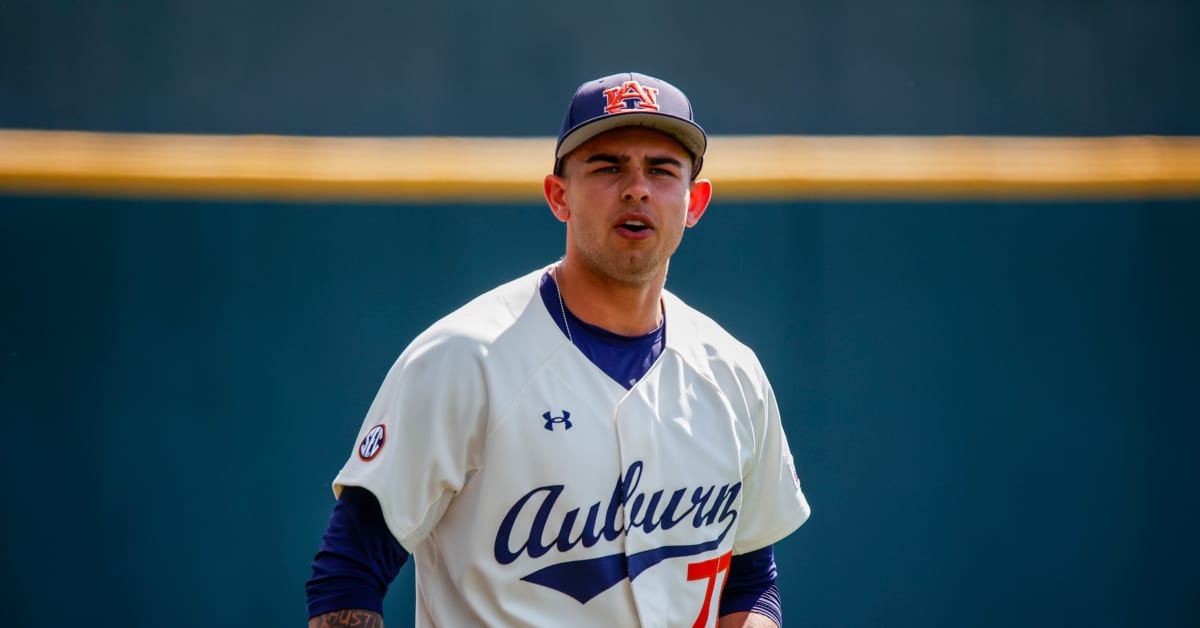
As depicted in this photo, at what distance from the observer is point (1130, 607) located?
13.1ft

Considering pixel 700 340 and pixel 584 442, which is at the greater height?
pixel 700 340

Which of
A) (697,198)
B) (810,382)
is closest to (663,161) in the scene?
(697,198)

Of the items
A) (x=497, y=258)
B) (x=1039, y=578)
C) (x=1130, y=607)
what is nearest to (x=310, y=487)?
(x=497, y=258)

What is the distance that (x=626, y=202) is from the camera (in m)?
2.13

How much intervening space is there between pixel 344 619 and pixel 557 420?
1.67 ft

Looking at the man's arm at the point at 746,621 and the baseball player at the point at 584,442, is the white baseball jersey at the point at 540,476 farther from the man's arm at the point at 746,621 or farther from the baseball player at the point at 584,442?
the man's arm at the point at 746,621

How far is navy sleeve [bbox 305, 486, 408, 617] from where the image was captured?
186cm

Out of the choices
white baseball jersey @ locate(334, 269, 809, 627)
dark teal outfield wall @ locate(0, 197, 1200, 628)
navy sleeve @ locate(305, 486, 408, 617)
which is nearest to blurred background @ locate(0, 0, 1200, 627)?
dark teal outfield wall @ locate(0, 197, 1200, 628)

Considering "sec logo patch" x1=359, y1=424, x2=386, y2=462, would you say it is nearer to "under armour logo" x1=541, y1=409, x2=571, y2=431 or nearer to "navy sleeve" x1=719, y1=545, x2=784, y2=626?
"under armour logo" x1=541, y1=409, x2=571, y2=431

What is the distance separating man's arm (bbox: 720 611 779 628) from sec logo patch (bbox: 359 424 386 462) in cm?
89

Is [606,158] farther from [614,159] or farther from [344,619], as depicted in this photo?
[344,619]

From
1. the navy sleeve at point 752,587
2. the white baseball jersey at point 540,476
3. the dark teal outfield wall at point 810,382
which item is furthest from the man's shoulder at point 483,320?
the dark teal outfield wall at point 810,382

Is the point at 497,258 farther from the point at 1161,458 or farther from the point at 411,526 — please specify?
the point at 1161,458

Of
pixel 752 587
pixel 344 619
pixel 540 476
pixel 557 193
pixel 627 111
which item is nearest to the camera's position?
pixel 344 619
